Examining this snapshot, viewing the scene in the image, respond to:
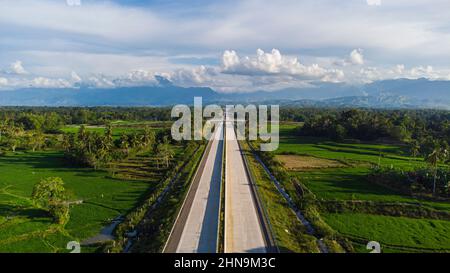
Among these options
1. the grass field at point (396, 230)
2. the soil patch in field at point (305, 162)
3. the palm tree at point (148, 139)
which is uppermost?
the palm tree at point (148, 139)

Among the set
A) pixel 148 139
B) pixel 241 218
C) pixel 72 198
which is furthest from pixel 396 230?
pixel 148 139

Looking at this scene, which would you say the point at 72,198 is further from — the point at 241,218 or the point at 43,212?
the point at 241,218

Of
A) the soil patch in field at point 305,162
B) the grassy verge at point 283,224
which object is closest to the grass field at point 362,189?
the soil patch in field at point 305,162

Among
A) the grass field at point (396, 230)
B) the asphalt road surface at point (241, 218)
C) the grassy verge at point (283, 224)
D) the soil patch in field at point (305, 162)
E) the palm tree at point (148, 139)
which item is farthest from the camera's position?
the palm tree at point (148, 139)

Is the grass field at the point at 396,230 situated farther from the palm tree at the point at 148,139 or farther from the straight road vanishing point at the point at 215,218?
the palm tree at the point at 148,139

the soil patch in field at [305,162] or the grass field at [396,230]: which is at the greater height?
the soil patch in field at [305,162]
